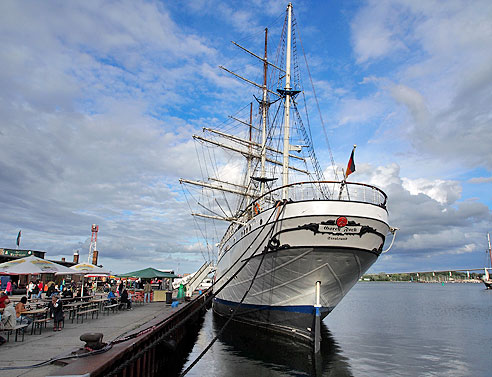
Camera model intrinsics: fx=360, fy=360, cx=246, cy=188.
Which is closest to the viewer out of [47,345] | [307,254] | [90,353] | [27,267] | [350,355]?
[90,353]

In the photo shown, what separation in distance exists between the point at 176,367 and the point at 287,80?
12.9 meters

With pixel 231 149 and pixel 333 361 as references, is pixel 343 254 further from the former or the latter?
pixel 231 149

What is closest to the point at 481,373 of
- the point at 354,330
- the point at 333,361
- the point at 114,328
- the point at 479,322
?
the point at 333,361

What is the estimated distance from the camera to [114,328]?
37.4 feet

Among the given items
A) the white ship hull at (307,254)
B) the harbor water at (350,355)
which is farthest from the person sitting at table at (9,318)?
the white ship hull at (307,254)

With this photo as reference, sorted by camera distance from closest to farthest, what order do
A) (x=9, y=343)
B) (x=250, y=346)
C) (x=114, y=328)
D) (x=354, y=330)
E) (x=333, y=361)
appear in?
(x=9, y=343) → (x=114, y=328) → (x=333, y=361) → (x=250, y=346) → (x=354, y=330)

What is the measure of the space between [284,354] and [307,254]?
3935 mm

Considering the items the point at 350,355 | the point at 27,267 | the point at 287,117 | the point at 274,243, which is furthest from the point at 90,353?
the point at 287,117

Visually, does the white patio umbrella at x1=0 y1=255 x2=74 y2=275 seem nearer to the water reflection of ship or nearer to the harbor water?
the harbor water

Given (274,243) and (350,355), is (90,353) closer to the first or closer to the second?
(274,243)

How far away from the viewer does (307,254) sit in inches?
512

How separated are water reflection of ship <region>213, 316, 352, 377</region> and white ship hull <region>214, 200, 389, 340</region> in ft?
1.86

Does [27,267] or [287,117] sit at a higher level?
[287,117]

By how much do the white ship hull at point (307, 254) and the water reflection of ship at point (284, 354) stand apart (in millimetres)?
567
